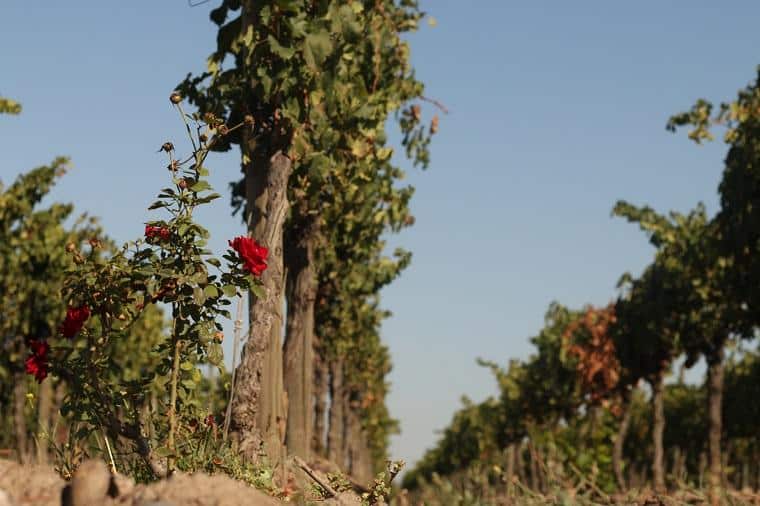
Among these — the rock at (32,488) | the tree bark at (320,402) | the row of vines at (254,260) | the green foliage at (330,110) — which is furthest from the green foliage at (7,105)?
the tree bark at (320,402)

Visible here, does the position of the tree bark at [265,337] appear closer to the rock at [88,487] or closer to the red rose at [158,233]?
the red rose at [158,233]

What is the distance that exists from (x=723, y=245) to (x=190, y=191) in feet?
39.4

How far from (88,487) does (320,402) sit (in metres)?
22.0

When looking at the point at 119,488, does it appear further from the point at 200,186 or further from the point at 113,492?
the point at 200,186

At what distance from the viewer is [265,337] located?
29.0 ft

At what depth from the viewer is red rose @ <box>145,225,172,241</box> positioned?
6.82 m

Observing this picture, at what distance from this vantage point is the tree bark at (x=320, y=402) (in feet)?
82.6

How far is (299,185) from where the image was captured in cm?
1266

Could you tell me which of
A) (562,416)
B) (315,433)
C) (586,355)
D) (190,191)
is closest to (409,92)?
(190,191)

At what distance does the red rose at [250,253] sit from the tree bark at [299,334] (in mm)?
6836

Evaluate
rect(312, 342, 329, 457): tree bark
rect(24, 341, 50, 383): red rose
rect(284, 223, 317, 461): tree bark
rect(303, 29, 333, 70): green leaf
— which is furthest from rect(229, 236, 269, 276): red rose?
rect(312, 342, 329, 457): tree bark

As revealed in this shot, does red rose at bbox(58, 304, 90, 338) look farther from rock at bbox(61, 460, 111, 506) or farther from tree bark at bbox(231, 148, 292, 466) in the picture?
rock at bbox(61, 460, 111, 506)

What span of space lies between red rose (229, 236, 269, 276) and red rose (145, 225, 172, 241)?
1.55 feet

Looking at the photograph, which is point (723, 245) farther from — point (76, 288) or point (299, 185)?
point (76, 288)
